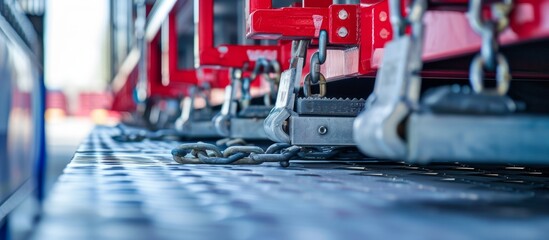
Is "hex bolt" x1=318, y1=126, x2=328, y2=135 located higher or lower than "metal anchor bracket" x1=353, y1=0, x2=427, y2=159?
lower

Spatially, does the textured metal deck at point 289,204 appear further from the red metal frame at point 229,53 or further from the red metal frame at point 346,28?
the red metal frame at point 229,53

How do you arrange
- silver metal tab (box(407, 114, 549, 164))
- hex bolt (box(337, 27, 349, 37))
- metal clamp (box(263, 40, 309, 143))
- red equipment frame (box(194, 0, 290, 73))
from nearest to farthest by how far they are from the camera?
silver metal tab (box(407, 114, 549, 164))
metal clamp (box(263, 40, 309, 143))
hex bolt (box(337, 27, 349, 37))
red equipment frame (box(194, 0, 290, 73))

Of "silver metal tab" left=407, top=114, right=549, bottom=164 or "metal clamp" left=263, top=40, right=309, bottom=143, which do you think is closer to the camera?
"silver metal tab" left=407, top=114, right=549, bottom=164

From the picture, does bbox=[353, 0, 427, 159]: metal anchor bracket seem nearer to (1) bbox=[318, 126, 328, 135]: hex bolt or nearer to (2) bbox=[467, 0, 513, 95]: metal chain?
(2) bbox=[467, 0, 513, 95]: metal chain

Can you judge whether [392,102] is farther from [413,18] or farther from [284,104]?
[284,104]

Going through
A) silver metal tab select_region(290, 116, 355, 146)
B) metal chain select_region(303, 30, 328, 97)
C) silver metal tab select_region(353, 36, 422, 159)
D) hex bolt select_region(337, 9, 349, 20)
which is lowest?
silver metal tab select_region(290, 116, 355, 146)

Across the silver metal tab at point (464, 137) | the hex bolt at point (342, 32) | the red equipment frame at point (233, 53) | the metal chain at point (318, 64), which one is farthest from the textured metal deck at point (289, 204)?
the red equipment frame at point (233, 53)

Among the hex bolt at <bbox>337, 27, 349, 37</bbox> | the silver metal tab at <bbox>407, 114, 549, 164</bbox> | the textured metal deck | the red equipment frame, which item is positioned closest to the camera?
the textured metal deck

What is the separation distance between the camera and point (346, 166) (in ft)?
6.12

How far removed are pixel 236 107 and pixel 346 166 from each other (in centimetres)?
79

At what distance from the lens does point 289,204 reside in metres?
1.04

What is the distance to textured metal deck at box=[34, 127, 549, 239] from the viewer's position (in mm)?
815

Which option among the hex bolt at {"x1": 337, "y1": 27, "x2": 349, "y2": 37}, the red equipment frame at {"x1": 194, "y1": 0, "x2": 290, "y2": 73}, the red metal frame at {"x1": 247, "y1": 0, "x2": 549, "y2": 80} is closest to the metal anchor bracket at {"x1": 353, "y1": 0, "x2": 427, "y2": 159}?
the red metal frame at {"x1": 247, "y1": 0, "x2": 549, "y2": 80}

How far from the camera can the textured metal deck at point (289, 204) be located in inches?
32.1
